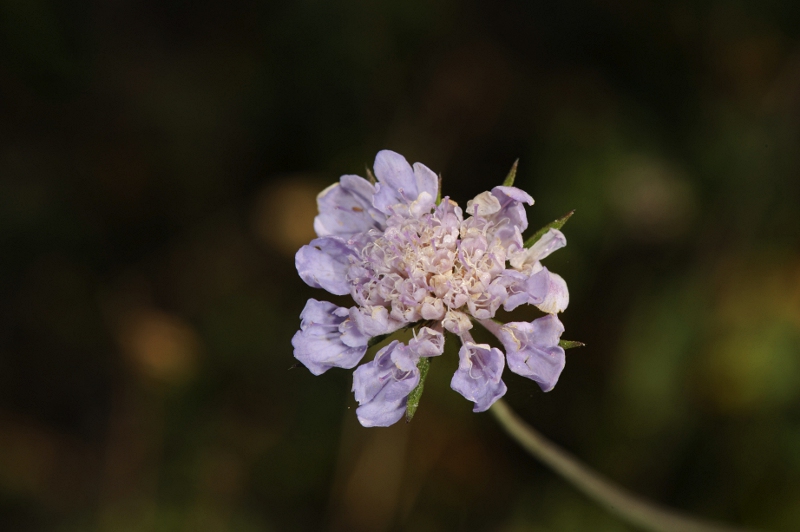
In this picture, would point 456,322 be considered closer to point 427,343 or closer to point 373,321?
point 427,343

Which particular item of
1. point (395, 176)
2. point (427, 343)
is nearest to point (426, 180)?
point (395, 176)

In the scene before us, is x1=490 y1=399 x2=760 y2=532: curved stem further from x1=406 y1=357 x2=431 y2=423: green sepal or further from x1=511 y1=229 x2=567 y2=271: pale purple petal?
x1=511 y1=229 x2=567 y2=271: pale purple petal

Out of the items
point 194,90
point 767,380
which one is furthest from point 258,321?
point 767,380

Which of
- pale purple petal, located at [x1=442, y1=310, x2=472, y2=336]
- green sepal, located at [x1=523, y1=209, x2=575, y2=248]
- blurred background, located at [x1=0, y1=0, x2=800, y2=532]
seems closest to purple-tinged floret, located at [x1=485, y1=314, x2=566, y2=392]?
pale purple petal, located at [x1=442, y1=310, x2=472, y2=336]

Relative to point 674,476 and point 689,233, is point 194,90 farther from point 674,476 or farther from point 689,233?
point 674,476

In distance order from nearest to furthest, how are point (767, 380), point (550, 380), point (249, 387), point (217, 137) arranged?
1. point (550, 380)
2. point (767, 380)
3. point (249, 387)
4. point (217, 137)

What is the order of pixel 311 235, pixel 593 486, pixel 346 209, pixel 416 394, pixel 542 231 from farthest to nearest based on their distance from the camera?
pixel 311 235 → pixel 593 486 → pixel 346 209 → pixel 542 231 → pixel 416 394

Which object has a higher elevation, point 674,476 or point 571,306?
point 571,306

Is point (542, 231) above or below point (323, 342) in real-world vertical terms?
above
